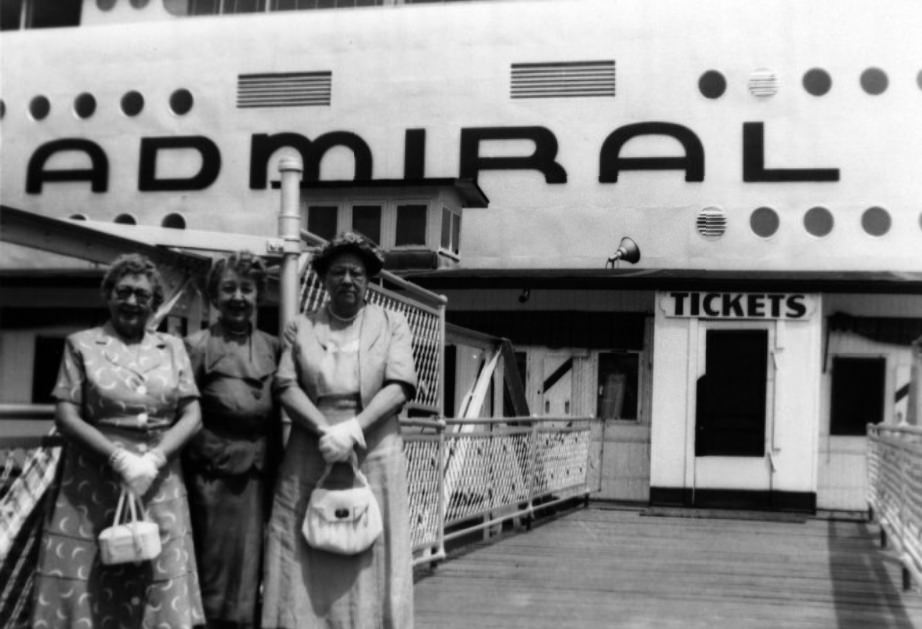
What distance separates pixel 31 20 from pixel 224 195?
5.65 metres

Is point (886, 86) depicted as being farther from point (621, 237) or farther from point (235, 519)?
point (235, 519)

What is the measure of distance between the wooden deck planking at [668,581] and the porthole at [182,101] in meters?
8.87

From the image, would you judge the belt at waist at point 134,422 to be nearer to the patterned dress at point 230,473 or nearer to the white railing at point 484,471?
the patterned dress at point 230,473

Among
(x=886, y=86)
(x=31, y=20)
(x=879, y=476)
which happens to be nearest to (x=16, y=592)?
(x=879, y=476)

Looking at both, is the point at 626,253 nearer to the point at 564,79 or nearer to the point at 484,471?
the point at 564,79

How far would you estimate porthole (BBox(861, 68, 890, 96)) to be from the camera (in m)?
14.5

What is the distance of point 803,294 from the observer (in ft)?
43.5

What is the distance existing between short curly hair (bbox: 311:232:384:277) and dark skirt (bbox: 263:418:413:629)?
71 centimetres

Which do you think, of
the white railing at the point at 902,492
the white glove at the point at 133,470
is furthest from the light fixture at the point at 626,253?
the white glove at the point at 133,470

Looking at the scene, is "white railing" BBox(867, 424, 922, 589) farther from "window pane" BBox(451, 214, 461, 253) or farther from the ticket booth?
"window pane" BBox(451, 214, 461, 253)

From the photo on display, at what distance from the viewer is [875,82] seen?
47.6ft

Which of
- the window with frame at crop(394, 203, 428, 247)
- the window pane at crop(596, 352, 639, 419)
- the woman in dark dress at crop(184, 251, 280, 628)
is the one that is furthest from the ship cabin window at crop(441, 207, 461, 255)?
the woman in dark dress at crop(184, 251, 280, 628)

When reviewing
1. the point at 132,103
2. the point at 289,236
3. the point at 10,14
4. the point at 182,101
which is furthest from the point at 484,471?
the point at 10,14

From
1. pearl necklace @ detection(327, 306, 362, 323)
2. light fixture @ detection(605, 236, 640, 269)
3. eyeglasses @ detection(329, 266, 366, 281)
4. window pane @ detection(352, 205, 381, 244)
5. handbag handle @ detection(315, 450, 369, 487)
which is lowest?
handbag handle @ detection(315, 450, 369, 487)
